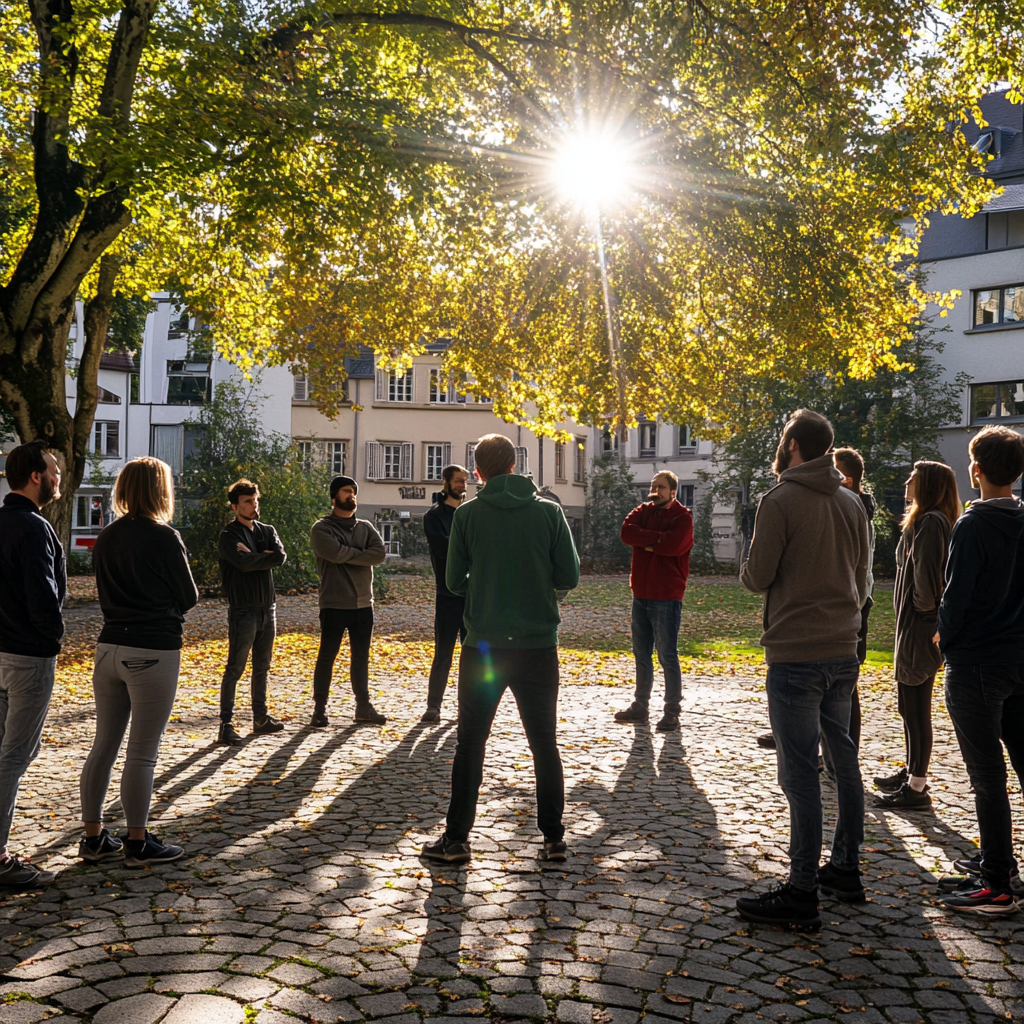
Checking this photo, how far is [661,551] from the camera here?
32.2ft

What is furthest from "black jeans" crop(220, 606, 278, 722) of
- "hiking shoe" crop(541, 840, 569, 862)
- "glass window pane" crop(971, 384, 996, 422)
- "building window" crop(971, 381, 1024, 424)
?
"glass window pane" crop(971, 384, 996, 422)

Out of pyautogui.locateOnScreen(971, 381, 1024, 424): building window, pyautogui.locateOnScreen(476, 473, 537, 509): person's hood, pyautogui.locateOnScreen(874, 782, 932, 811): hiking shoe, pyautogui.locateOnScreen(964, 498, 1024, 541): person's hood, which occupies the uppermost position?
pyautogui.locateOnScreen(971, 381, 1024, 424): building window

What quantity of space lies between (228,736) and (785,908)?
18.3 feet

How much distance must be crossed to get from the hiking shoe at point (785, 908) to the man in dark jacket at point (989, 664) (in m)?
0.73

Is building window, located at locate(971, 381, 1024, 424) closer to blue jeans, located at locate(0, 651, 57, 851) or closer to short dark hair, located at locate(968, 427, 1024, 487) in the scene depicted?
short dark hair, located at locate(968, 427, 1024, 487)

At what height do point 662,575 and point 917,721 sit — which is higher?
point 662,575

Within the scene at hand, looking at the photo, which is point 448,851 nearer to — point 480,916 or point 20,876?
point 480,916

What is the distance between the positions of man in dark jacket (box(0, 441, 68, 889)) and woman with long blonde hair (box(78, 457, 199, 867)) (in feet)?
0.93

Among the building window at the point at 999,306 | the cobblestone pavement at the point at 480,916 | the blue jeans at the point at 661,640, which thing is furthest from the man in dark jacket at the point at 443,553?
the building window at the point at 999,306

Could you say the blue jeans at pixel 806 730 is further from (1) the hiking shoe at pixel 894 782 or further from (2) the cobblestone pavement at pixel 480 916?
(1) the hiking shoe at pixel 894 782

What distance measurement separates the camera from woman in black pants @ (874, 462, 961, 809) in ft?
21.0

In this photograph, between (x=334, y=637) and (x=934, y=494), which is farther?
(x=334, y=637)

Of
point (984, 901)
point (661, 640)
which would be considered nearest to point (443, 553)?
point (661, 640)

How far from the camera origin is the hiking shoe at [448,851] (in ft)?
18.2
